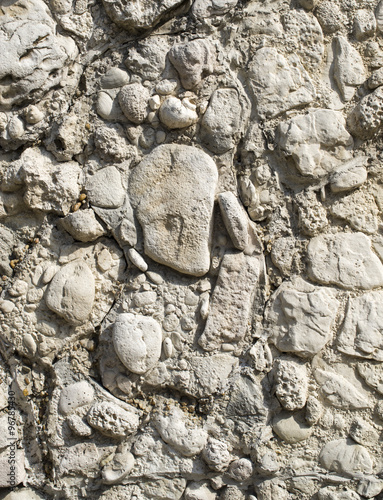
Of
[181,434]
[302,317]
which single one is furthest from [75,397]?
[302,317]

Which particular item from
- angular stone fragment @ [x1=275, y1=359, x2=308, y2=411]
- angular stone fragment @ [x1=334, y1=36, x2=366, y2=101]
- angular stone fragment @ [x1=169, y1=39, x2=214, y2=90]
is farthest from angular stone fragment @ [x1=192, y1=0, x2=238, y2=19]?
angular stone fragment @ [x1=275, y1=359, x2=308, y2=411]

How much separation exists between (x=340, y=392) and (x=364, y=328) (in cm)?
25

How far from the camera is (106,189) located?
187 cm

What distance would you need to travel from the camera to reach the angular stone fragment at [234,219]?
180cm

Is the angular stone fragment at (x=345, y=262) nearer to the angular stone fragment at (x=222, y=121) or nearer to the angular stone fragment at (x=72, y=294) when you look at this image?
the angular stone fragment at (x=222, y=121)

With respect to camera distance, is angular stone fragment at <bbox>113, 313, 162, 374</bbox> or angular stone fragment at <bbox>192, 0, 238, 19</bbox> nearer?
angular stone fragment at <bbox>113, 313, 162, 374</bbox>

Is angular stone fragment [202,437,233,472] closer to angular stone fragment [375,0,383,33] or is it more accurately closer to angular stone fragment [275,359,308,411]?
angular stone fragment [275,359,308,411]

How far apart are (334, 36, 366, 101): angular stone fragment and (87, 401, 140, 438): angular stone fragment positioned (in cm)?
150

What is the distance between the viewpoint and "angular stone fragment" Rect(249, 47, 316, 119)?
6.21 ft

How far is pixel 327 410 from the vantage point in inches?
69.9

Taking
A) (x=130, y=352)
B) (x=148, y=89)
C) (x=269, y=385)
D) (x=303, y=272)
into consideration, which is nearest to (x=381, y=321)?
(x=303, y=272)

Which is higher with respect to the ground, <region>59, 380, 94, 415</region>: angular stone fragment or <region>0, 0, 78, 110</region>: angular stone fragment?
<region>0, 0, 78, 110</region>: angular stone fragment

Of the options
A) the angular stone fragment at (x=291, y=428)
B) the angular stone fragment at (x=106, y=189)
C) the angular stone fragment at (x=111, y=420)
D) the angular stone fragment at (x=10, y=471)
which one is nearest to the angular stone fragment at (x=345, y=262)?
the angular stone fragment at (x=291, y=428)

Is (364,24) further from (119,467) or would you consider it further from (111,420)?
(119,467)
